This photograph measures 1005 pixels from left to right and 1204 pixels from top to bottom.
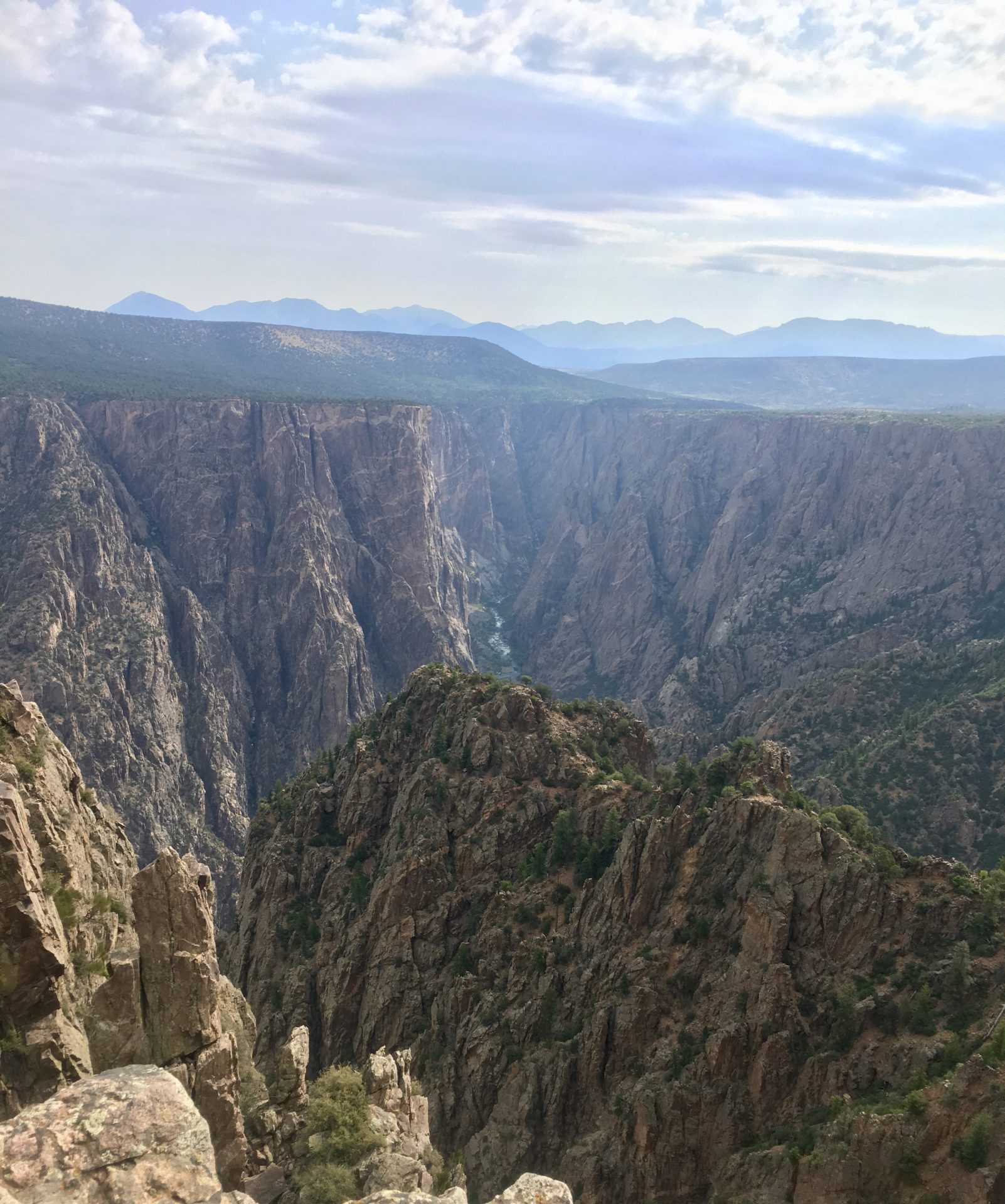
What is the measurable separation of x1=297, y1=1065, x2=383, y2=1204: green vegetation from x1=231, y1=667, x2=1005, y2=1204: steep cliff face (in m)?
13.5

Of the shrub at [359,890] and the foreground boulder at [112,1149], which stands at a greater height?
the foreground boulder at [112,1149]

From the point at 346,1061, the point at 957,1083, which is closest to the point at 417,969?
the point at 346,1061

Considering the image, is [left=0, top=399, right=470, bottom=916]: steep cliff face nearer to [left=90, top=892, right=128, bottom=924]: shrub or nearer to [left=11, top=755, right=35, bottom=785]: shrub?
[left=90, top=892, right=128, bottom=924]: shrub

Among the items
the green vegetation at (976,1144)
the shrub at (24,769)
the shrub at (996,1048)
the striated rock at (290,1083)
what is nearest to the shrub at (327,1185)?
the striated rock at (290,1083)

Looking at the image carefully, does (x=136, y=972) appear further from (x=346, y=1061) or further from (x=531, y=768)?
(x=531, y=768)

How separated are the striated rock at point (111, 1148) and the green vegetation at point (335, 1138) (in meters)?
10.6

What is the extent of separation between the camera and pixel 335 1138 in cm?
2512

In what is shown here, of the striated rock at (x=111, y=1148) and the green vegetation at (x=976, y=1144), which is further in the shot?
the green vegetation at (x=976, y=1144)

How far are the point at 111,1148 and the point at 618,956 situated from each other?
103 feet

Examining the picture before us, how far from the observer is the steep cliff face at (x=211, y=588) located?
111 m

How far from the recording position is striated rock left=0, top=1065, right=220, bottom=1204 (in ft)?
41.3

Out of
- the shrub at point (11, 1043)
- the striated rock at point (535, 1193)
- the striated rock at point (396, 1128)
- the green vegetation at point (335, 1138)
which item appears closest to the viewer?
the striated rock at point (535, 1193)

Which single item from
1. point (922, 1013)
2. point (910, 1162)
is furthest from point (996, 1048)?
point (922, 1013)

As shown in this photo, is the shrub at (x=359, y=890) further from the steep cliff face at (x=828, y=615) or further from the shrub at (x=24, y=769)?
the steep cliff face at (x=828, y=615)
